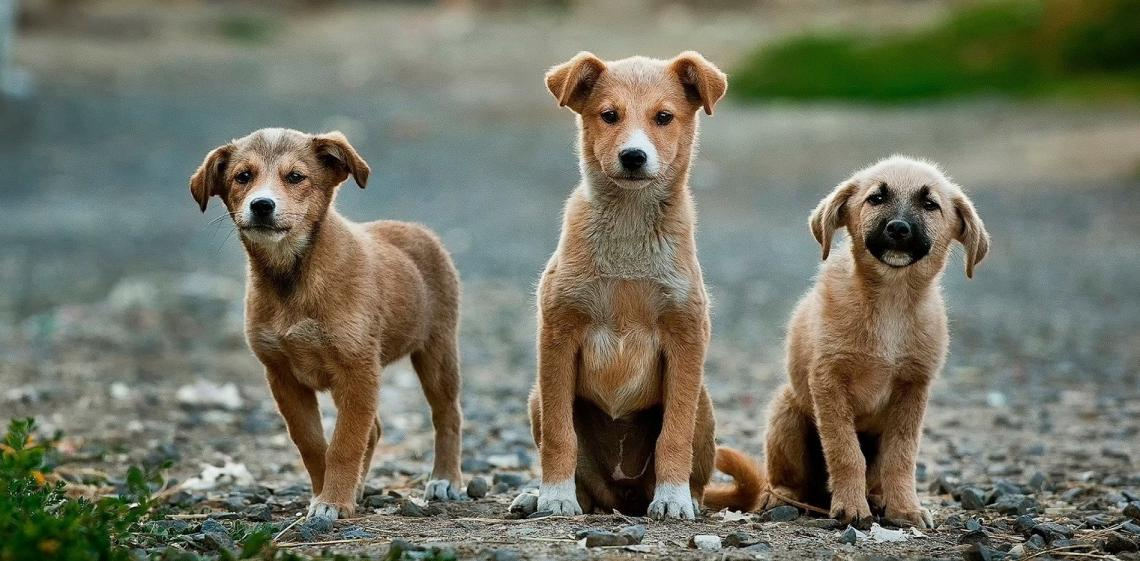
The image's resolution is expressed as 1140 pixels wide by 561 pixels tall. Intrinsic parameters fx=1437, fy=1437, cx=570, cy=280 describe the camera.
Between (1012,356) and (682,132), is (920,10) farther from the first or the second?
(682,132)

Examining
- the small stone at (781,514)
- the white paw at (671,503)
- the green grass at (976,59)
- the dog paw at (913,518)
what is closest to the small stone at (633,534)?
the white paw at (671,503)

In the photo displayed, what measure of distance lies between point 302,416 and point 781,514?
2127 millimetres

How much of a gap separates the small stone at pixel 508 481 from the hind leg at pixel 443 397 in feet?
1.20

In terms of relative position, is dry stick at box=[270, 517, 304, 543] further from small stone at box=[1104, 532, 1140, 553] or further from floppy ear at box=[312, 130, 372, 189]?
small stone at box=[1104, 532, 1140, 553]

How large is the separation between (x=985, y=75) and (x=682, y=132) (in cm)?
2128

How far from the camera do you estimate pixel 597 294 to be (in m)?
6.03

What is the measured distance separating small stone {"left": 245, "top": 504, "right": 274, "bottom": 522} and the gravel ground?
0.02 m

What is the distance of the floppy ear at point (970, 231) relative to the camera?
6.19 metres

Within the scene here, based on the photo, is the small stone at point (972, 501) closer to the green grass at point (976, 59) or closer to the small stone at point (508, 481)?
the small stone at point (508, 481)

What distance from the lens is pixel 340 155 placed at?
621 cm

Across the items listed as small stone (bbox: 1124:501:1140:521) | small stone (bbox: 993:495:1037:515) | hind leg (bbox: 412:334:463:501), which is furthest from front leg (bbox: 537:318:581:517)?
small stone (bbox: 1124:501:1140:521)

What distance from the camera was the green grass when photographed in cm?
2523

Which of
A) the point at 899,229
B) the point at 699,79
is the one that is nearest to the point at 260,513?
the point at 699,79

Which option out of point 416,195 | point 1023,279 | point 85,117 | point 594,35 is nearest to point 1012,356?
point 1023,279
